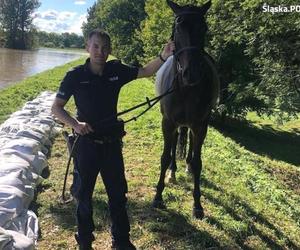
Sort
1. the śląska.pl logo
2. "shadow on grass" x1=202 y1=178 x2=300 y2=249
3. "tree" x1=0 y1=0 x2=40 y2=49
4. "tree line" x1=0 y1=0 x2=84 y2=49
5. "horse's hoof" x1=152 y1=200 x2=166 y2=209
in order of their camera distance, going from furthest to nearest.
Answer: "tree" x1=0 y1=0 x2=40 y2=49 → "tree line" x1=0 y1=0 x2=84 y2=49 → the śląska.pl logo → "horse's hoof" x1=152 y1=200 x2=166 y2=209 → "shadow on grass" x1=202 y1=178 x2=300 y2=249

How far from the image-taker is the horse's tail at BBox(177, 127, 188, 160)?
Answer: 734 centimetres

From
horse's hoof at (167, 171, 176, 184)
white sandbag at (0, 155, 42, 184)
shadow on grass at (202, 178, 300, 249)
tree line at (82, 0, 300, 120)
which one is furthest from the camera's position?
tree line at (82, 0, 300, 120)

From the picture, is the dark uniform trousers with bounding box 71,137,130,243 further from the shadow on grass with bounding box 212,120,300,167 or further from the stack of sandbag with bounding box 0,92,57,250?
the shadow on grass with bounding box 212,120,300,167

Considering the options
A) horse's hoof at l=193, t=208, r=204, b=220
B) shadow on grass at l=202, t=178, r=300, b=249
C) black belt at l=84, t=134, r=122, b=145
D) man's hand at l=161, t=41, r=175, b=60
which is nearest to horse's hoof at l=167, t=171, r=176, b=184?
shadow on grass at l=202, t=178, r=300, b=249

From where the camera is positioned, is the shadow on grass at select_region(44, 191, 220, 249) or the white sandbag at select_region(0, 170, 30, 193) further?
the white sandbag at select_region(0, 170, 30, 193)

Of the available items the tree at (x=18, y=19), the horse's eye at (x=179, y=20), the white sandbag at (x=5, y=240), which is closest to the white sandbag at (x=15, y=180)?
the white sandbag at (x=5, y=240)

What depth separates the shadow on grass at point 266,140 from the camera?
17952mm

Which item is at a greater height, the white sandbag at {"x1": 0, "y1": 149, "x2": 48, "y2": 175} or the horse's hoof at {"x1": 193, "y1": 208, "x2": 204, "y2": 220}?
the white sandbag at {"x1": 0, "y1": 149, "x2": 48, "y2": 175}

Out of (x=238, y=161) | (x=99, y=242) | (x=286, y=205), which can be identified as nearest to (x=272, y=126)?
(x=238, y=161)

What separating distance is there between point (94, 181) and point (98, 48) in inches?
51.0

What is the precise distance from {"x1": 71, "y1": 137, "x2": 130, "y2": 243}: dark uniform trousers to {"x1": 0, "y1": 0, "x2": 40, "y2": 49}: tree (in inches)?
3645

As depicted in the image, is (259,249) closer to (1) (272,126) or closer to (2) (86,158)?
(2) (86,158)

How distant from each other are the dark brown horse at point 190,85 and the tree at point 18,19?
300 ft

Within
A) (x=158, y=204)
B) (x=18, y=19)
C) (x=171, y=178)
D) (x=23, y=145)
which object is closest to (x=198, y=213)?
(x=158, y=204)
